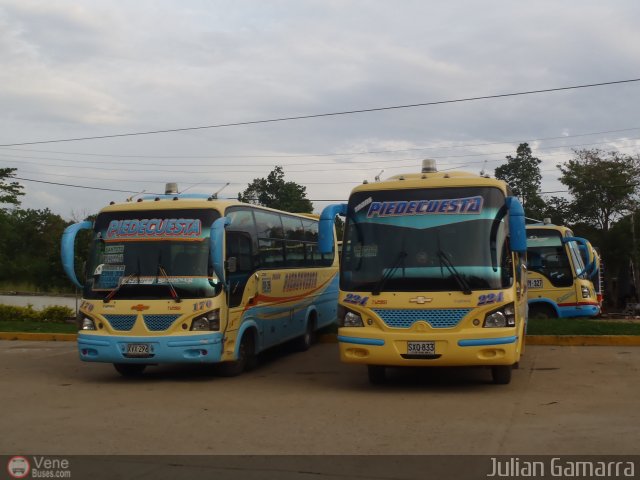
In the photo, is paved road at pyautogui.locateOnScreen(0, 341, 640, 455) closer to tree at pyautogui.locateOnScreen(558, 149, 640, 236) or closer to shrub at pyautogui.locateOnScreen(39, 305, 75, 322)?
shrub at pyautogui.locateOnScreen(39, 305, 75, 322)

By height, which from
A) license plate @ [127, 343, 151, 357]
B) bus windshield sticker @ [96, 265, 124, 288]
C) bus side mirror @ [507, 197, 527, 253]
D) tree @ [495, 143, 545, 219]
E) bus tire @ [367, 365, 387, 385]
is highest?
tree @ [495, 143, 545, 219]

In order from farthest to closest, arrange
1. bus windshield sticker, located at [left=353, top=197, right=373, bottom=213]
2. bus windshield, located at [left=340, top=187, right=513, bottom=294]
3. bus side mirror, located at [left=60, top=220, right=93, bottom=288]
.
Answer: bus side mirror, located at [left=60, top=220, right=93, bottom=288], bus windshield sticker, located at [left=353, top=197, right=373, bottom=213], bus windshield, located at [left=340, top=187, right=513, bottom=294]

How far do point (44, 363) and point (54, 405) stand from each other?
14.9 feet

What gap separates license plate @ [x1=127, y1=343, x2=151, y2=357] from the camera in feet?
35.0

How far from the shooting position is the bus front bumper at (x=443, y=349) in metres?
9.26

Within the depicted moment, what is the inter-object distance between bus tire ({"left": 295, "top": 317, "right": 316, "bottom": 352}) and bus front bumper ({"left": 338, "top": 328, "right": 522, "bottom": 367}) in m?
5.31

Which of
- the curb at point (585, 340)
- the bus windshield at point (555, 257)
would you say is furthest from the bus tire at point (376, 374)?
the bus windshield at point (555, 257)

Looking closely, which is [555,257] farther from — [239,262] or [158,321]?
[158,321]

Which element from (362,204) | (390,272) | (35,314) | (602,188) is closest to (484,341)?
(390,272)

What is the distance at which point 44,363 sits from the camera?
13.6m

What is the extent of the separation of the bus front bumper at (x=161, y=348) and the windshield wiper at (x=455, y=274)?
3.51 m

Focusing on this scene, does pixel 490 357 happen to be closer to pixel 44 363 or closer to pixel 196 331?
pixel 196 331

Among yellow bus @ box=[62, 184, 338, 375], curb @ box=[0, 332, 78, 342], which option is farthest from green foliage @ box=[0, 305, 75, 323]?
yellow bus @ box=[62, 184, 338, 375]
